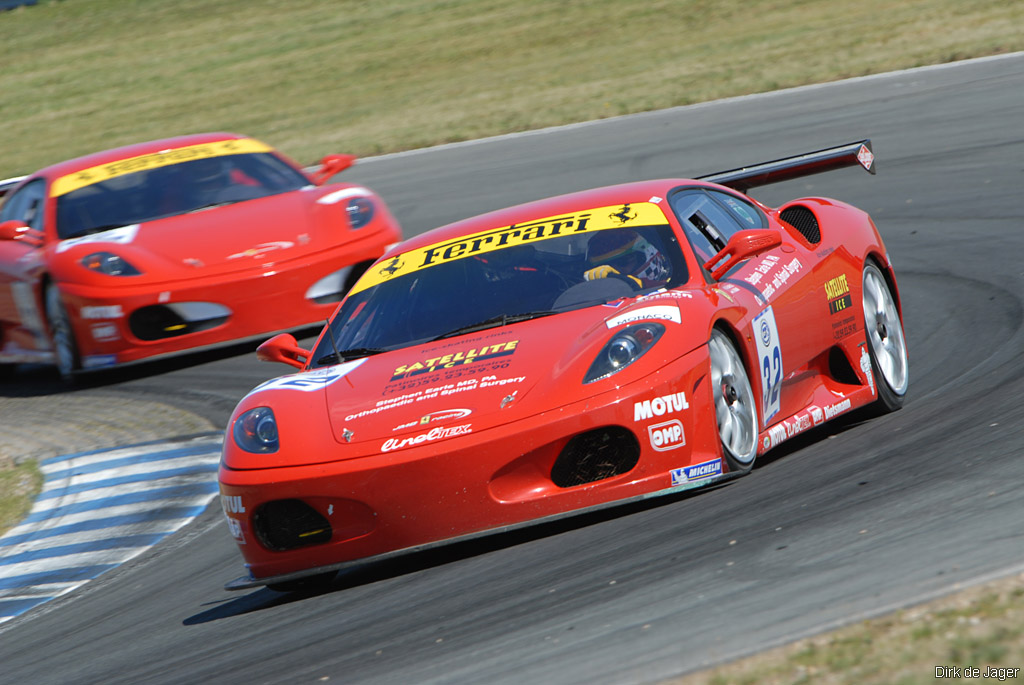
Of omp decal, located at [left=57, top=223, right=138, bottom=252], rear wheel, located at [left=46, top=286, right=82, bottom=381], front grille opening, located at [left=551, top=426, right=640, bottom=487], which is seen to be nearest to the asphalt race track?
front grille opening, located at [left=551, top=426, right=640, bottom=487]

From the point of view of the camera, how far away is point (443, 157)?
16.8m

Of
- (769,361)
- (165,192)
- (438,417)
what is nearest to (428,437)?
(438,417)

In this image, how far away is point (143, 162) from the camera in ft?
35.6

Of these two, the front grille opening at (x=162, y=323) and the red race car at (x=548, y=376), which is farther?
the front grille opening at (x=162, y=323)

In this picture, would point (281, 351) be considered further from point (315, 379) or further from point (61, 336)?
point (61, 336)

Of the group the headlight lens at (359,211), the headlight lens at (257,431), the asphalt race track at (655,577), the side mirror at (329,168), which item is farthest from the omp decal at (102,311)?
the headlight lens at (257,431)

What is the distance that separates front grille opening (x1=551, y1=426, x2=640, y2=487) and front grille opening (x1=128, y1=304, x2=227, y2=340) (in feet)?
17.1

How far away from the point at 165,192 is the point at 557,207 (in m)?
5.04

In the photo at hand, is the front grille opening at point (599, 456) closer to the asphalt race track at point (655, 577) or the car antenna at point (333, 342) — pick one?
the asphalt race track at point (655, 577)

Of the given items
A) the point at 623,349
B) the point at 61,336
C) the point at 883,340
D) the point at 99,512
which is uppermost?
the point at 623,349

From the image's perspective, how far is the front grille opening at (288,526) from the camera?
200 inches

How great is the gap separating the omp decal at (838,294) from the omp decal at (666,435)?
1.58 meters

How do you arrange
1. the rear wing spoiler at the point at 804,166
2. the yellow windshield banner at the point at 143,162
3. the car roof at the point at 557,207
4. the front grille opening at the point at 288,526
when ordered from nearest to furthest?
the front grille opening at the point at 288,526 < the car roof at the point at 557,207 < the rear wing spoiler at the point at 804,166 < the yellow windshield banner at the point at 143,162

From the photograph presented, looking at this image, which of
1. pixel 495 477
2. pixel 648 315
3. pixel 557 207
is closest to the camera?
pixel 495 477
